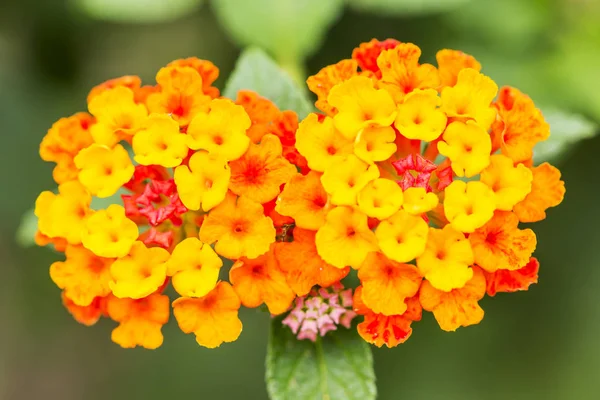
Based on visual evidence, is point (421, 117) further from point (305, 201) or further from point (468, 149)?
point (305, 201)

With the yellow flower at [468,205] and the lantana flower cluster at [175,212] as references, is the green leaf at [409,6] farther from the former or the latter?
the yellow flower at [468,205]

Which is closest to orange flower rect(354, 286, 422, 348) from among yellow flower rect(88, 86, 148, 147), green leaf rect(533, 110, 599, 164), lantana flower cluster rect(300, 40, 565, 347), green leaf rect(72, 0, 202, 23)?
lantana flower cluster rect(300, 40, 565, 347)

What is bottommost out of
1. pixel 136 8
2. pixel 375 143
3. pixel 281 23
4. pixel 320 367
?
pixel 320 367

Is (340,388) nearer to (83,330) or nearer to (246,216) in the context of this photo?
(246,216)

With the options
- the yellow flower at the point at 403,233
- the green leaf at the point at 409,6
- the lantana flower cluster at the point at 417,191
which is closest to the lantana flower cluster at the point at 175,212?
the lantana flower cluster at the point at 417,191

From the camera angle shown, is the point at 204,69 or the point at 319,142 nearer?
the point at 319,142

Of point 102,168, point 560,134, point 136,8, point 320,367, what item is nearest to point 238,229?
point 102,168

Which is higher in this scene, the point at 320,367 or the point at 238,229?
the point at 238,229
